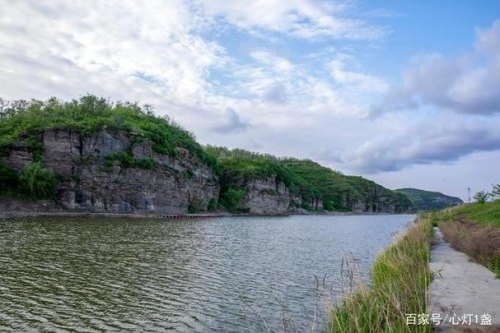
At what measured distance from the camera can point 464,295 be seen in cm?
1526

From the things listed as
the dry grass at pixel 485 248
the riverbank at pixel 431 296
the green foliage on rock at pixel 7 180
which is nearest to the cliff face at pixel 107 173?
the green foliage on rock at pixel 7 180

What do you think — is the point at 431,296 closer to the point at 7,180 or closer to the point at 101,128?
the point at 7,180

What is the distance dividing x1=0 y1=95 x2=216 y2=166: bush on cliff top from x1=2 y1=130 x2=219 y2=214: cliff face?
7.50 feet

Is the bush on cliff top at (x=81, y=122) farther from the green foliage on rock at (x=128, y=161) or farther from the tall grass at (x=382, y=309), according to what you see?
the tall grass at (x=382, y=309)

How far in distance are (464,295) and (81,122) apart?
337ft

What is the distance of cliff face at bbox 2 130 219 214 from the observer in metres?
95.9

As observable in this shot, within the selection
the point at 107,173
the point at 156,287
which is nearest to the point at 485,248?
the point at 156,287

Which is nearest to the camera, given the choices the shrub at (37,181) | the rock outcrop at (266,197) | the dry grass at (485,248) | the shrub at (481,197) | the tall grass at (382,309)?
the tall grass at (382,309)

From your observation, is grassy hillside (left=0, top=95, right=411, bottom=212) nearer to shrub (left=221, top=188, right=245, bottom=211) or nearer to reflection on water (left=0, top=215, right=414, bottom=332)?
shrub (left=221, top=188, right=245, bottom=211)

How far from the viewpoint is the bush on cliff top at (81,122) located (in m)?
98.4

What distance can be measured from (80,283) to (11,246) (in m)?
15.6

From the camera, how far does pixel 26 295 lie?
63.7 feet

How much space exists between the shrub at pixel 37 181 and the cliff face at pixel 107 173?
340cm

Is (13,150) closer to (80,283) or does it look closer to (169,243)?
(169,243)
